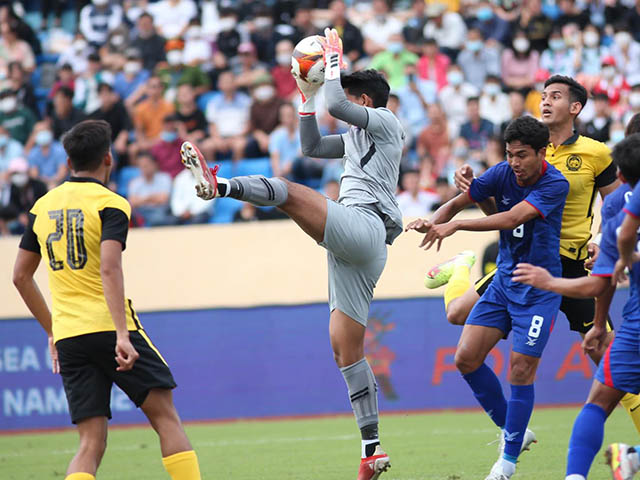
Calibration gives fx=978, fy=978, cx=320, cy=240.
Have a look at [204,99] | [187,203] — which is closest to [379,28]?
[204,99]

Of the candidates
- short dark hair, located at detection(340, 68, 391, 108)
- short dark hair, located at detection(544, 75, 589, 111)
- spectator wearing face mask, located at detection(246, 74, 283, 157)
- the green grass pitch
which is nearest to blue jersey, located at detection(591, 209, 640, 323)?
the green grass pitch

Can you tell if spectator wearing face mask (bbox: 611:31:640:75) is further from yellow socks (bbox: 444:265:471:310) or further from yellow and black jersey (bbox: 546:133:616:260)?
yellow and black jersey (bbox: 546:133:616:260)

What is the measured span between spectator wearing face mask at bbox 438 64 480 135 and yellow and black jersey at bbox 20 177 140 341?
11.2m

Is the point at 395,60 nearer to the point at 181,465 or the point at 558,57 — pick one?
the point at 558,57

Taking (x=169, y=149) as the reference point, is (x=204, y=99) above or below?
above

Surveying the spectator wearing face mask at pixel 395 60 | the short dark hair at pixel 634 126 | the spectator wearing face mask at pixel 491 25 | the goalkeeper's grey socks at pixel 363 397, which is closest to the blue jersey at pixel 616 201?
the short dark hair at pixel 634 126

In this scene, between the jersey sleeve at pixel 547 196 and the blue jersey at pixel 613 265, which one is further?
the jersey sleeve at pixel 547 196

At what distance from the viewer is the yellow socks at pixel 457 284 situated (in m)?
8.05

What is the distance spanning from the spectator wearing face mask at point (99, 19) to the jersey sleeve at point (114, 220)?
1444 cm

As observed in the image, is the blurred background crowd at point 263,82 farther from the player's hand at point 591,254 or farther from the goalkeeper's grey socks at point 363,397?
the goalkeeper's grey socks at point 363,397

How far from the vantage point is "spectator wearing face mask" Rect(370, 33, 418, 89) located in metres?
16.8

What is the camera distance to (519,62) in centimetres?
1695

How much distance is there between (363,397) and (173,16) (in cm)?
1349

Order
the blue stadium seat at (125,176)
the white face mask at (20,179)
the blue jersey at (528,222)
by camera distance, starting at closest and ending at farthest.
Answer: the blue jersey at (528,222), the white face mask at (20,179), the blue stadium seat at (125,176)
